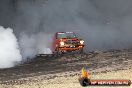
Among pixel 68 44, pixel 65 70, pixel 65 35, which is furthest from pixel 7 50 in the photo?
pixel 65 35

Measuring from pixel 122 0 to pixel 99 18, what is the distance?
134 inches

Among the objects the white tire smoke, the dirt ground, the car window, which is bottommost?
the dirt ground

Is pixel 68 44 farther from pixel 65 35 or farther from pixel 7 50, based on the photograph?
pixel 7 50

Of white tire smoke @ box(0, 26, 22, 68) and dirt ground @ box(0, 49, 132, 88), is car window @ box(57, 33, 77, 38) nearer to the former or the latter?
dirt ground @ box(0, 49, 132, 88)

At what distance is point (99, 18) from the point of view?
43531 mm

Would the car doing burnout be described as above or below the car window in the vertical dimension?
below

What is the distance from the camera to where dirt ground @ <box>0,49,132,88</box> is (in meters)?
17.0

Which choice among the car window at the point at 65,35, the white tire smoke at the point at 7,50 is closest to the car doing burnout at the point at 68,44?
the car window at the point at 65,35

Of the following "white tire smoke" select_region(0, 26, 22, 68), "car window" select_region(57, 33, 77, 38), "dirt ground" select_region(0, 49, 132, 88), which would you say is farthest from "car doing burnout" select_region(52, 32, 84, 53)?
"white tire smoke" select_region(0, 26, 22, 68)

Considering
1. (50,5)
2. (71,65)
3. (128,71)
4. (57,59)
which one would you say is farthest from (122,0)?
(128,71)

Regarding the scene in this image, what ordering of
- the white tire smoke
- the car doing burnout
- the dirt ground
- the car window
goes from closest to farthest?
the dirt ground < the white tire smoke < the car doing burnout < the car window

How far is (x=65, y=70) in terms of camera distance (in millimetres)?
20594

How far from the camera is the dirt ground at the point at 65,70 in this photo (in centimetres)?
1698

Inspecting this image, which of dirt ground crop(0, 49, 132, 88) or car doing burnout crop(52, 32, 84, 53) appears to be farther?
car doing burnout crop(52, 32, 84, 53)
